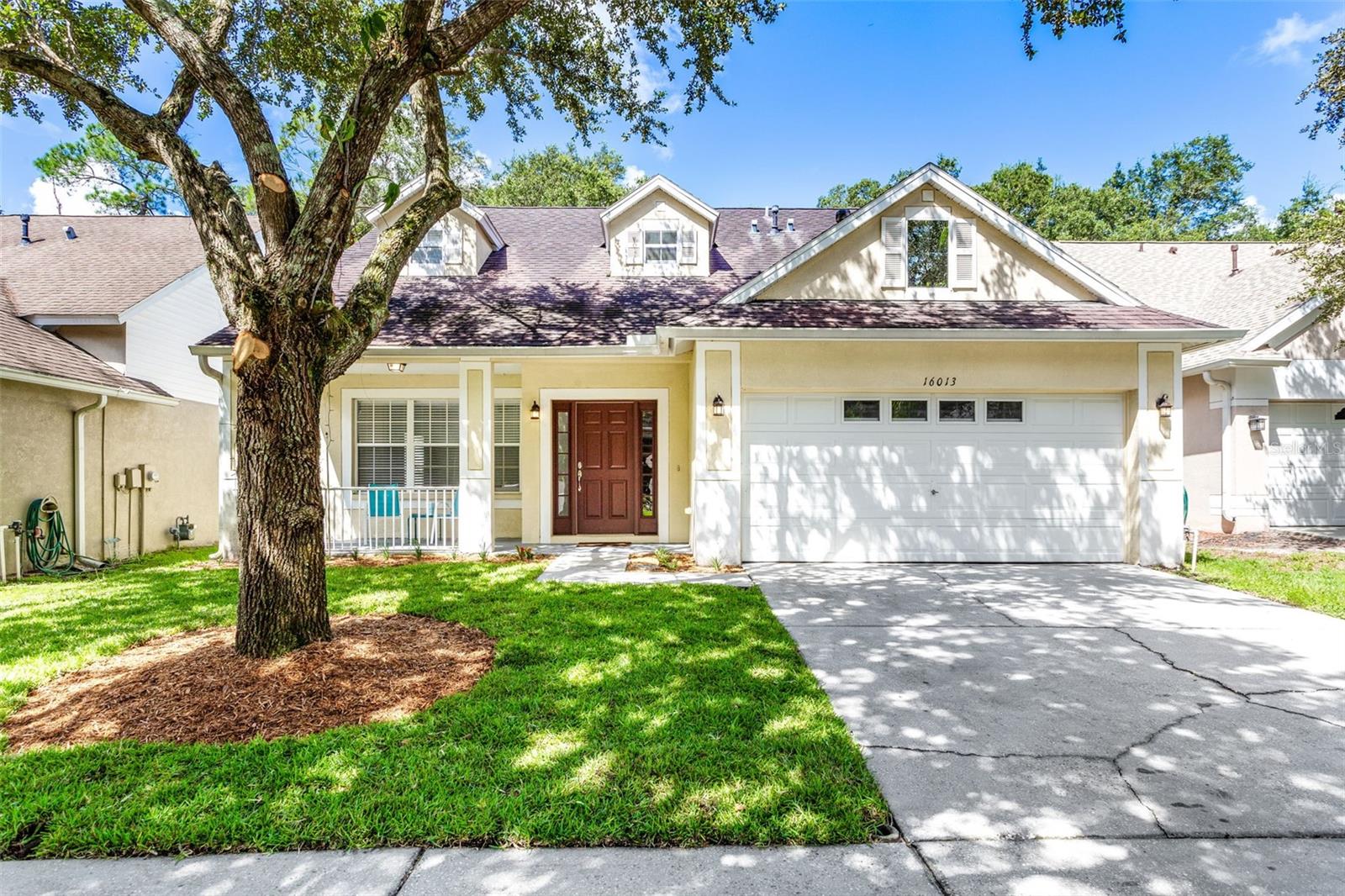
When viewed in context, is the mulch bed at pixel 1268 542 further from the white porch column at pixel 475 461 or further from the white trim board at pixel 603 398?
the white porch column at pixel 475 461

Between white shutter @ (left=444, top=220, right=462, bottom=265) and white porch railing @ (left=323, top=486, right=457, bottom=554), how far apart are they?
424cm

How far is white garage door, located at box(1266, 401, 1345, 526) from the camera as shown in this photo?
10484 millimetres

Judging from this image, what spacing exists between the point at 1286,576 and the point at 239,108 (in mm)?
11160

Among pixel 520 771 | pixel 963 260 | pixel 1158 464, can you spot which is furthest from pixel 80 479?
pixel 1158 464

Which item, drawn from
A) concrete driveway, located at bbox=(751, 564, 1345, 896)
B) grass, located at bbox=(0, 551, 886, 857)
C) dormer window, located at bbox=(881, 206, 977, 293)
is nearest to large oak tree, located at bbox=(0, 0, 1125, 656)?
grass, located at bbox=(0, 551, 886, 857)

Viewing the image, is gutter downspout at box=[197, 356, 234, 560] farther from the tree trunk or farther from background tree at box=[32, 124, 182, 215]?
background tree at box=[32, 124, 182, 215]

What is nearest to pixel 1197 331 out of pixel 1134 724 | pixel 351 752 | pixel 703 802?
pixel 1134 724

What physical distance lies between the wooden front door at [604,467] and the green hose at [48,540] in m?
6.75

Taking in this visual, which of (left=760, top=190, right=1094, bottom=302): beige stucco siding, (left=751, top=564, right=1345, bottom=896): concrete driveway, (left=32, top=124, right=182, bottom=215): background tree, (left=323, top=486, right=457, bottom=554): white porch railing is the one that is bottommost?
(left=751, top=564, right=1345, bottom=896): concrete driveway

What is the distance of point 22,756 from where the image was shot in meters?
2.90

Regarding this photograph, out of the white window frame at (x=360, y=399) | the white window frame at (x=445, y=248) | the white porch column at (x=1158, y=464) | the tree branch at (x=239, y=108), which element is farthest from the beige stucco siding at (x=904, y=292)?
the white window frame at (x=445, y=248)

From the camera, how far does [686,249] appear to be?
1078 centimetres

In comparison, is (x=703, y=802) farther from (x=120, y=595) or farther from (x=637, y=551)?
(x=120, y=595)

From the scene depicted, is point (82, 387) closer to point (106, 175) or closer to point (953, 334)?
point (953, 334)
